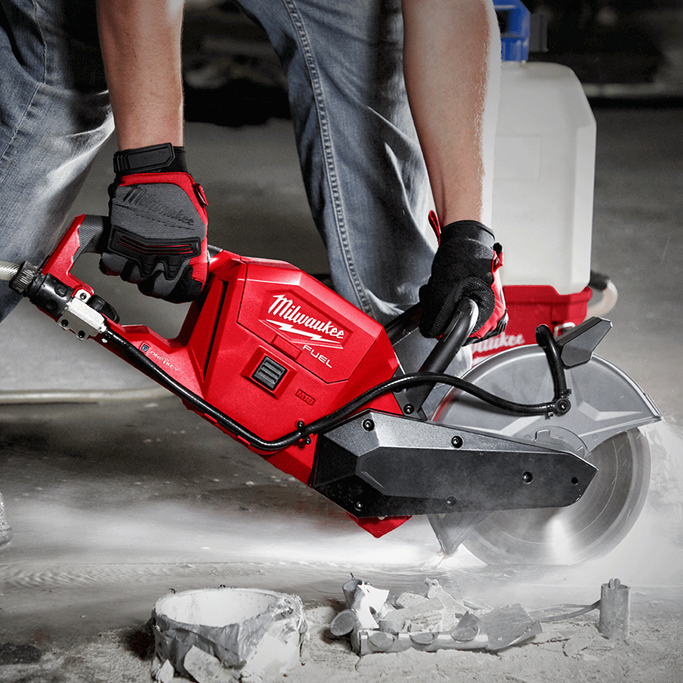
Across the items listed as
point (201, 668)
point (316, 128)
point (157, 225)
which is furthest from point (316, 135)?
point (201, 668)

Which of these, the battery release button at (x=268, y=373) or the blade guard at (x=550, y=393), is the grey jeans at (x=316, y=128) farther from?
the battery release button at (x=268, y=373)

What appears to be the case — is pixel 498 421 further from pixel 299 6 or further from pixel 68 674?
pixel 299 6

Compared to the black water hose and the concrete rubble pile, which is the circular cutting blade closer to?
the concrete rubble pile

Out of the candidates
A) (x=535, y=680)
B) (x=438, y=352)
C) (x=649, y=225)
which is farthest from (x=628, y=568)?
(x=649, y=225)

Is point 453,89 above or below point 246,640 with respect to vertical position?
above

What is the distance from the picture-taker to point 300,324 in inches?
46.3

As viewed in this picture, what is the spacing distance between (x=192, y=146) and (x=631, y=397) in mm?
2813

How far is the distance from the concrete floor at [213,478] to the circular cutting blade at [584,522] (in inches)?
1.5

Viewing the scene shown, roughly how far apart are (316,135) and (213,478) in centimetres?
96

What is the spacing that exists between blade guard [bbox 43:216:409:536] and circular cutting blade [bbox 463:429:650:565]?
0.38 metres

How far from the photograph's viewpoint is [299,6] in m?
1.47

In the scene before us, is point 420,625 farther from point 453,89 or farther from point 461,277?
point 453,89

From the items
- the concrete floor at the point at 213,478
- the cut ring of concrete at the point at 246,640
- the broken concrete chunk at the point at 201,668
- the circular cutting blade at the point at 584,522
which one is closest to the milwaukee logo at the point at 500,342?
the concrete floor at the point at 213,478

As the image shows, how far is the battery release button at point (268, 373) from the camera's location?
3.86 feet
